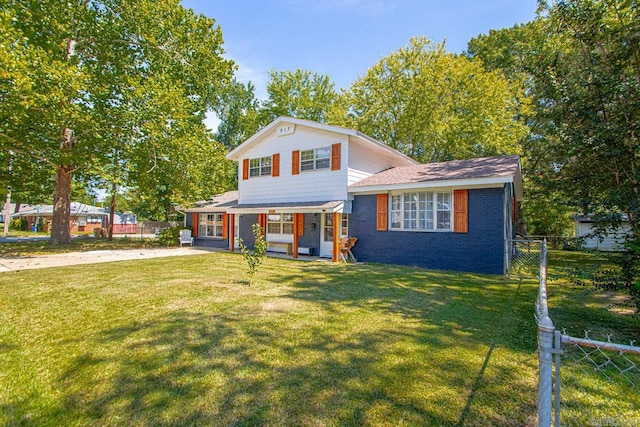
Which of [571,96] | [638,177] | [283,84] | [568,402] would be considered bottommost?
[568,402]

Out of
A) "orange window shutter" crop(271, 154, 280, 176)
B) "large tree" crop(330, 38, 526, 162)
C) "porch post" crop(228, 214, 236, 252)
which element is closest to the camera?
"orange window shutter" crop(271, 154, 280, 176)

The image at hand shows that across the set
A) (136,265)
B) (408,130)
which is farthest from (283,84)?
(136,265)

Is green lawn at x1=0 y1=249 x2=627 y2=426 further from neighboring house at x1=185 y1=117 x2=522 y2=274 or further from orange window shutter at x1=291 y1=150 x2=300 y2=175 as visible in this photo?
orange window shutter at x1=291 y1=150 x2=300 y2=175

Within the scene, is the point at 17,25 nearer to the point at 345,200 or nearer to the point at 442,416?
the point at 345,200

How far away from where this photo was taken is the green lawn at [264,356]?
9.23 ft

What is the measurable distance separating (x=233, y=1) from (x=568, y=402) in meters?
14.4

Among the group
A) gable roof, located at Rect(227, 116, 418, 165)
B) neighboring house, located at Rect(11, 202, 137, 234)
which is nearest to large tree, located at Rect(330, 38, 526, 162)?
gable roof, located at Rect(227, 116, 418, 165)

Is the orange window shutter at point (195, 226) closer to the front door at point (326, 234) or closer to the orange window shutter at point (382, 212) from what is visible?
the front door at point (326, 234)

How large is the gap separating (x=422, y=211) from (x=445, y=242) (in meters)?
1.37

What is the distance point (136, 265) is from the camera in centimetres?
1087

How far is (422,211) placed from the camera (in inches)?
455

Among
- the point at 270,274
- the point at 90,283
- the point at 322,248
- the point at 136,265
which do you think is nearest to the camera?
the point at 90,283

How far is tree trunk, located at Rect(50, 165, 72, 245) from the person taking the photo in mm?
17156

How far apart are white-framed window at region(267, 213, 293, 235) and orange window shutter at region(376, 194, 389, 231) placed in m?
4.77
